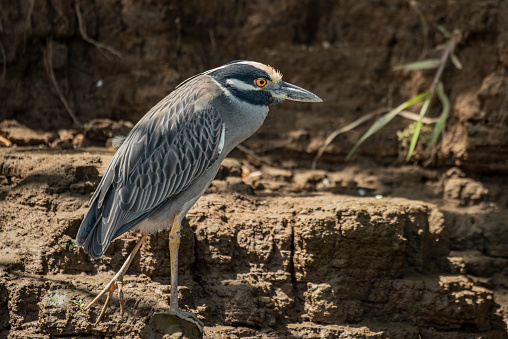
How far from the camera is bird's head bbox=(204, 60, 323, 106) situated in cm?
468

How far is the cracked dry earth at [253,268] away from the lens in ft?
14.9

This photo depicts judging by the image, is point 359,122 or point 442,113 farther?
point 359,122

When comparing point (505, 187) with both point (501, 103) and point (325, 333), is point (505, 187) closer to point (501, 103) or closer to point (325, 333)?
point (501, 103)

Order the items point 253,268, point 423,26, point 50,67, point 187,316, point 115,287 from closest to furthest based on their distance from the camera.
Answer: point 187,316, point 115,287, point 253,268, point 50,67, point 423,26

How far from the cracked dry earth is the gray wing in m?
0.40

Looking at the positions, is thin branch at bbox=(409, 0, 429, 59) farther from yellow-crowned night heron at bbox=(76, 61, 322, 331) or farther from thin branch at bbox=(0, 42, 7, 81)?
thin branch at bbox=(0, 42, 7, 81)

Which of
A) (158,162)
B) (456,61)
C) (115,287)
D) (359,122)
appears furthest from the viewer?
(359,122)

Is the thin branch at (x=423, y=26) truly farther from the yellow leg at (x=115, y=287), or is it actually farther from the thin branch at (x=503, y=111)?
the yellow leg at (x=115, y=287)

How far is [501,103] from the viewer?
6328mm

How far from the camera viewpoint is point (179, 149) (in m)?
4.68

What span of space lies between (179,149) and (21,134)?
2.52 m

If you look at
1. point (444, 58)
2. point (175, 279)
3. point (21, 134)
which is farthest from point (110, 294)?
point (444, 58)

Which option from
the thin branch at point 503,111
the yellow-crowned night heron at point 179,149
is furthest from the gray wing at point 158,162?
the thin branch at point 503,111

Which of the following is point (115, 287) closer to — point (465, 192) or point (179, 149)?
point (179, 149)
